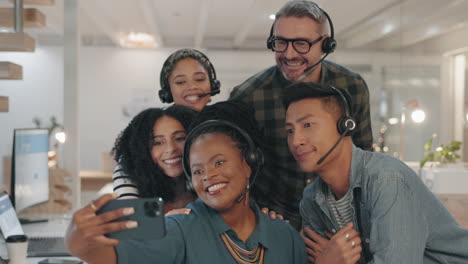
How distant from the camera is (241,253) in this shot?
1319 millimetres

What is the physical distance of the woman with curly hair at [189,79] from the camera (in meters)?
1.81

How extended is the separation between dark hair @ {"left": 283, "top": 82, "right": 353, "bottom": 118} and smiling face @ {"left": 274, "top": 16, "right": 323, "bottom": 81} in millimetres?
338

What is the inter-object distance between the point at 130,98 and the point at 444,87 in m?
5.61

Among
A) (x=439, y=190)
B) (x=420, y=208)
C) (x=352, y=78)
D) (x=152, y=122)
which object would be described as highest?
(x=352, y=78)

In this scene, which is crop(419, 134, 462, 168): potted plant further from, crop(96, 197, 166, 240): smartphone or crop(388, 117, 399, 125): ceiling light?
crop(96, 197, 166, 240): smartphone

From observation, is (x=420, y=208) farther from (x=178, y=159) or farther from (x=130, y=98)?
(x=130, y=98)

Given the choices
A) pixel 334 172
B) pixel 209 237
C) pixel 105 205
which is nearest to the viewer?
pixel 105 205

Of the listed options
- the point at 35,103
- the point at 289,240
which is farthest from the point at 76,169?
the point at 35,103

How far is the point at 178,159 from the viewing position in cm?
161

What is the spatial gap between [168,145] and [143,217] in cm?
66

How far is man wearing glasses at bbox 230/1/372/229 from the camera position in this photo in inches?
69.6

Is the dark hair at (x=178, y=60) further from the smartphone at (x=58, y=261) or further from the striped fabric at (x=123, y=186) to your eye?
the smartphone at (x=58, y=261)

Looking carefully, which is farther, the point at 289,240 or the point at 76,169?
the point at 76,169

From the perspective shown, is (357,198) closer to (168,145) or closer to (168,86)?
(168,145)
